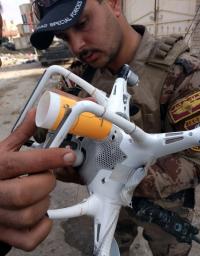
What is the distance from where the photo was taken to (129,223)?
1.78 metres

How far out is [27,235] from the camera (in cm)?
83

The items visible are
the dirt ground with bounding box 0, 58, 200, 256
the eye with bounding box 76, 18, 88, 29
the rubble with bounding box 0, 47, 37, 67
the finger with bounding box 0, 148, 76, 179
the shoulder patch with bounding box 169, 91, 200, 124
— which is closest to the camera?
the finger with bounding box 0, 148, 76, 179

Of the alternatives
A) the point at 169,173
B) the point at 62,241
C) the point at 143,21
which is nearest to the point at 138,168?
the point at 169,173

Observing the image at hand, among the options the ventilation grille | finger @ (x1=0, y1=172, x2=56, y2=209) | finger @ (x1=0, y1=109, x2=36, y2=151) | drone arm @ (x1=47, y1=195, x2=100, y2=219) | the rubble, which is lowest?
the rubble

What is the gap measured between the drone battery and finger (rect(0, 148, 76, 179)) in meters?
0.07

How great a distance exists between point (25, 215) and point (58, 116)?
25 cm

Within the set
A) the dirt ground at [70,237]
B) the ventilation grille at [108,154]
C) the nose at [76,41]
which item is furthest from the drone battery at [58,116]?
the dirt ground at [70,237]

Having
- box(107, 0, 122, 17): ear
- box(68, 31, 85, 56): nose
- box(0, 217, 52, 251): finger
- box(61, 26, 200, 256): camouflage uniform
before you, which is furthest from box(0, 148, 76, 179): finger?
box(107, 0, 122, 17): ear

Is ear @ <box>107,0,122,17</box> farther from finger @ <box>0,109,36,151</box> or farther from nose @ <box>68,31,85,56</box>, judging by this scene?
finger @ <box>0,109,36,151</box>

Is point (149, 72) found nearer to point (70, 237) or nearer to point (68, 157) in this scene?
point (68, 157)

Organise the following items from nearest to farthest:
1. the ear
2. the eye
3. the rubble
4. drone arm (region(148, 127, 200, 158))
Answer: drone arm (region(148, 127, 200, 158)) < the eye < the ear < the rubble

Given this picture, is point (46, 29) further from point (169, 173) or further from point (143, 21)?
point (143, 21)

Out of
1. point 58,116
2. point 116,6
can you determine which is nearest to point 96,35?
point 116,6

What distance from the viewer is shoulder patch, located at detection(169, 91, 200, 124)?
121 centimetres
